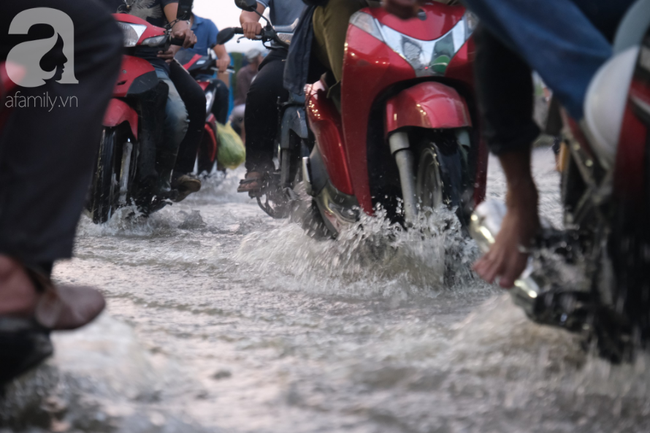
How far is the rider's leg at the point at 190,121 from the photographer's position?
19.9 feet

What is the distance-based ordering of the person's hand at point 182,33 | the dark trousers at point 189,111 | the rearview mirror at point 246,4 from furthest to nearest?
1. the dark trousers at point 189,111
2. the person's hand at point 182,33
3. the rearview mirror at point 246,4

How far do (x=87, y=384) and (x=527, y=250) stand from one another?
3.06 ft

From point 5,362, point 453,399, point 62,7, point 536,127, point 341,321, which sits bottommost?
point 341,321

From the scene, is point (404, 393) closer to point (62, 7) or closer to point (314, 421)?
point (314, 421)

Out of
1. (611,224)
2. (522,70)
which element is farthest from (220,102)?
(611,224)

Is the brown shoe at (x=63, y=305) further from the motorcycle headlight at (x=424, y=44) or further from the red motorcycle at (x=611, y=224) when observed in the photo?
the motorcycle headlight at (x=424, y=44)

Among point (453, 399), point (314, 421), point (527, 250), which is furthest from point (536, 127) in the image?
point (314, 421)

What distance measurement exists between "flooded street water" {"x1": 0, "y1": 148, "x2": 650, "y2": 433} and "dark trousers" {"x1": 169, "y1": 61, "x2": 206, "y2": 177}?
2969 mm

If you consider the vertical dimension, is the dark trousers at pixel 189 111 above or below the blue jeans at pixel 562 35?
below

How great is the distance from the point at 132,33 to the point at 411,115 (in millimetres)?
2693

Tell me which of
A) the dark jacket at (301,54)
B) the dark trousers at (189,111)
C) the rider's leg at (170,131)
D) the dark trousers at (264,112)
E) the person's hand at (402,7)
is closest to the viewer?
the person's hand at (402,7)

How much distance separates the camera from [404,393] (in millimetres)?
1703

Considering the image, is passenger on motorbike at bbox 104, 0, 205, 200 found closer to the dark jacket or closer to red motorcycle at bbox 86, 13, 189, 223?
red motorcycle at bbox 86, 13, 189, 223

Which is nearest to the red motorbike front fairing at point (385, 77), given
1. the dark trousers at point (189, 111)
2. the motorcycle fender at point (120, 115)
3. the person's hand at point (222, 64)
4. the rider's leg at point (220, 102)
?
the motorcycle fender at point (120, 115)
